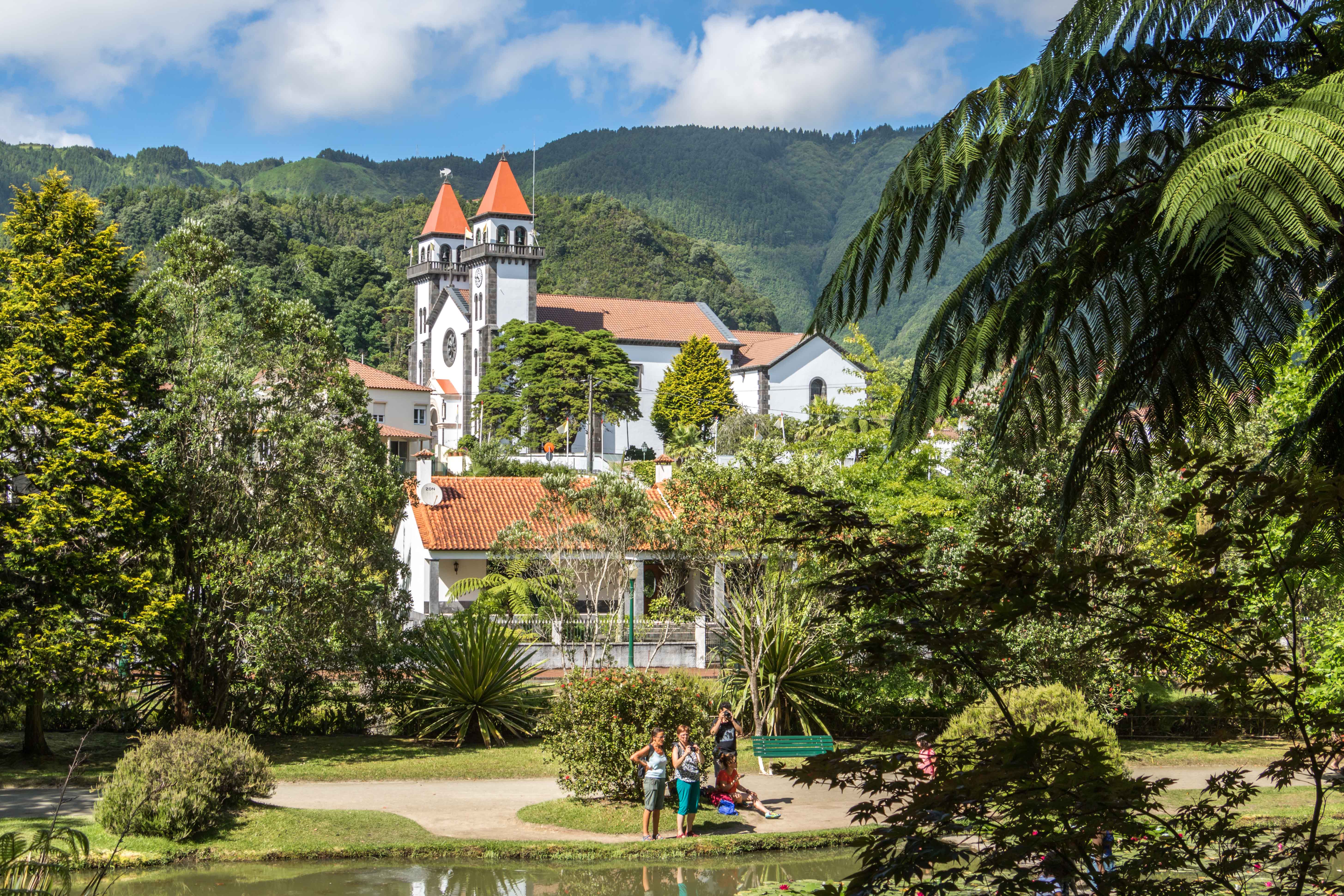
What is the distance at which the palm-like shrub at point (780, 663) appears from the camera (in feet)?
63.2

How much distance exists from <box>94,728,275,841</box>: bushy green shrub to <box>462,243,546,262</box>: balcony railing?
73.1 metres

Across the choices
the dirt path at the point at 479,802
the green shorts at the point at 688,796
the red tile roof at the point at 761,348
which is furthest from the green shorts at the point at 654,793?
the red tile roof at the point at 761,348

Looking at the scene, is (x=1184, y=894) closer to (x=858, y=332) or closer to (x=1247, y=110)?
(x=1247, y=110)

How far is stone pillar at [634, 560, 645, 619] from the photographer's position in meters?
31.4

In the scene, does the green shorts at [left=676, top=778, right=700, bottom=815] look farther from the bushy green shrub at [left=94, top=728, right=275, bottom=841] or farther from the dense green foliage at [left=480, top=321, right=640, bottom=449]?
the dense green foliage at [left=480, top=321, right=640, bottom=449]

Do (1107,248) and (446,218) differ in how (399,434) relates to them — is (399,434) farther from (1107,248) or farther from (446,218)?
(1107,248)

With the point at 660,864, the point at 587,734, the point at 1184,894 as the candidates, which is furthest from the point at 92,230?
the point at 1184,894

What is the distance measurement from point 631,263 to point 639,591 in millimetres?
104794

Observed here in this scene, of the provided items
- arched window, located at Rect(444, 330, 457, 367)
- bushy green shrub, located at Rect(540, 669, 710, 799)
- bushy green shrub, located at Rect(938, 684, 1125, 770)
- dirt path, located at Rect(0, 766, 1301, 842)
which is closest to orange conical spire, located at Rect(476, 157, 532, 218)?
arched window, located at Rect(444, 330, 457, 367)

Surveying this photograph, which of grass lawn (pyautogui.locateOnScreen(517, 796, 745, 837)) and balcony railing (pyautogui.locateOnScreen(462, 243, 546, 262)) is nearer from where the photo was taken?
grass lawn (pyautogui.locateOnScreen(517, 796, 745, 837))

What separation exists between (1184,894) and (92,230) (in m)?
17.6

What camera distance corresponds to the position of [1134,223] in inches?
177

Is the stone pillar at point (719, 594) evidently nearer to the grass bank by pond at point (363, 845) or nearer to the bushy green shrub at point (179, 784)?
the grass bank by pond at point (363, 845)

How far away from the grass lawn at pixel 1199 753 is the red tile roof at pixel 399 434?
1995 inches
